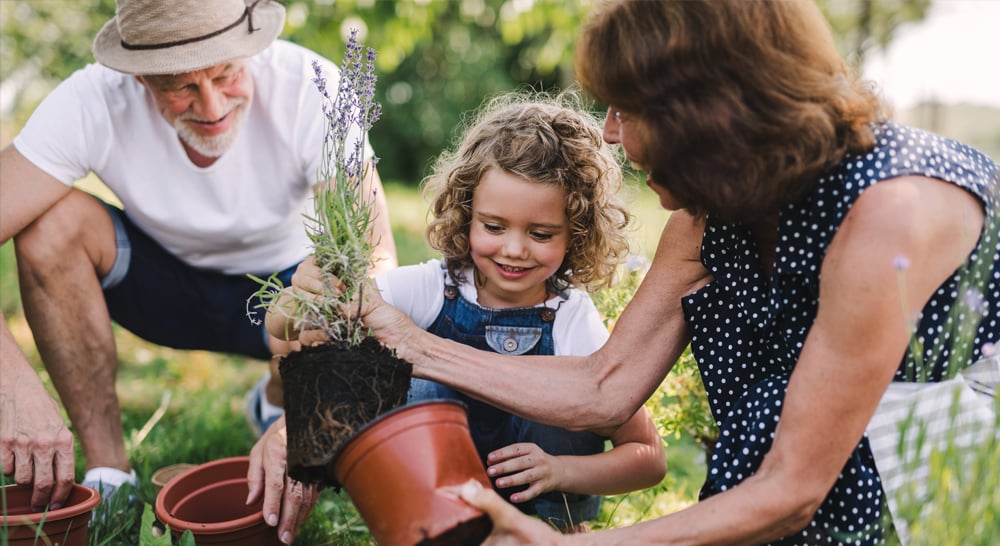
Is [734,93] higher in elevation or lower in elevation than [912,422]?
higher

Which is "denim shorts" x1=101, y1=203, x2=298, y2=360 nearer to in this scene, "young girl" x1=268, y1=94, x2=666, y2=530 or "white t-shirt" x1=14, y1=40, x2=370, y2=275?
"white t-shirt" x1=14, y1=40, x2=370, y2=275

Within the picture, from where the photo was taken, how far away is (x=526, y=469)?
2172 mm

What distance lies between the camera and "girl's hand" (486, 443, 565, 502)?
6.98ft

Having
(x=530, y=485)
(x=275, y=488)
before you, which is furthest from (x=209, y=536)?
(x=530, y=485)

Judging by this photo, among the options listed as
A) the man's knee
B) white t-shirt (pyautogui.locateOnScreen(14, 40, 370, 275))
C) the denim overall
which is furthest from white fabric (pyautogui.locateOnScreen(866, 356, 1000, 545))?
the man's knee

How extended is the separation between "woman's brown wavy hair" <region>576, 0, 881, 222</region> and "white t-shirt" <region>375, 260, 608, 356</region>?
83cm

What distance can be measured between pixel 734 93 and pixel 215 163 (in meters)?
2.03

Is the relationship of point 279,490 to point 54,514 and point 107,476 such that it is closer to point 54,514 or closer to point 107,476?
point 54,514

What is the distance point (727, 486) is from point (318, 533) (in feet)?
4.17

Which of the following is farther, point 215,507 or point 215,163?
point 215,163

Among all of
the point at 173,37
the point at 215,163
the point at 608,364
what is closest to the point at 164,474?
the point at 215,163

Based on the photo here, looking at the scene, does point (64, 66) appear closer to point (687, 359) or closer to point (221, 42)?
point (221, 42)

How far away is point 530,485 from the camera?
87.0 inches

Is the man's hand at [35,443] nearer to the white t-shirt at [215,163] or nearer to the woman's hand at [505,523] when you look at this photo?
the white t-shirt at [215,163]
